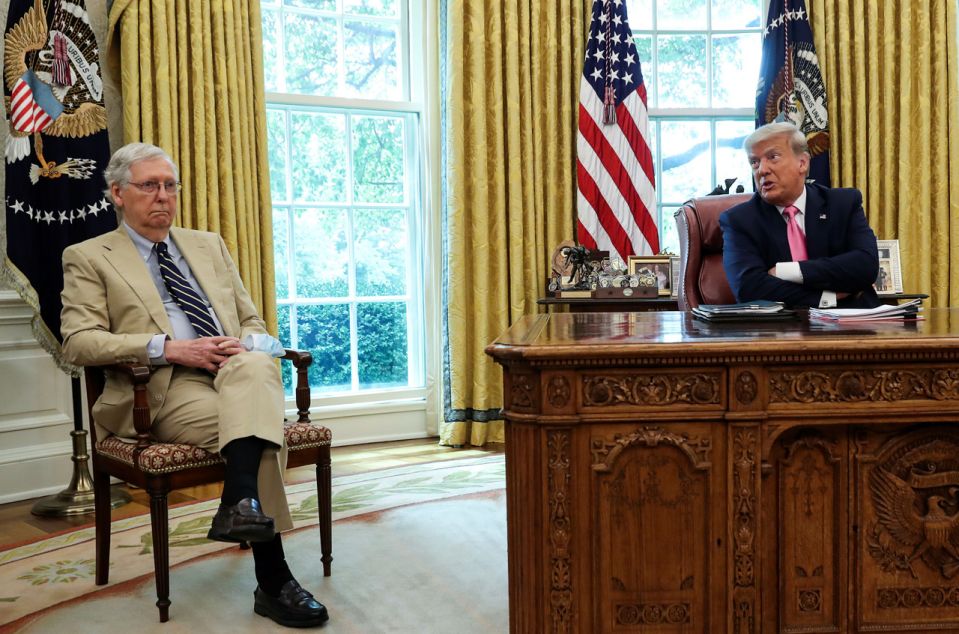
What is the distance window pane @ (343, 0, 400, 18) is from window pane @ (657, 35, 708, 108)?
1.53 m

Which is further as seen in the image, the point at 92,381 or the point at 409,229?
the point at 409,229

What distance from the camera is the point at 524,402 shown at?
68.3 inches

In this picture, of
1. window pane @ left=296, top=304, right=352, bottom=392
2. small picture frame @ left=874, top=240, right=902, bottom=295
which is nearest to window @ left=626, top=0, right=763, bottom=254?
small picture frame @ left=874, top=240, right=902, bottom=295

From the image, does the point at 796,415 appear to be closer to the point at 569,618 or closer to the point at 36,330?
the point at 569,618

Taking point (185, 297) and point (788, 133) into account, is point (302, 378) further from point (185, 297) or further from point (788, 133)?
point (788, 133)

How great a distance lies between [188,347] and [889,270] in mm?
3510

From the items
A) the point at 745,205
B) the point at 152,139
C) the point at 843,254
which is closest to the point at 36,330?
the point at 152,139

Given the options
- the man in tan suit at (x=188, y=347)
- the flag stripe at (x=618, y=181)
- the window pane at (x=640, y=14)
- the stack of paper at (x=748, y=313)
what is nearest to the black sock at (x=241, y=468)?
the man in tan suit at (x=188, y=347)

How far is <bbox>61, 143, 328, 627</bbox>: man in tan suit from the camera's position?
2.19 meters

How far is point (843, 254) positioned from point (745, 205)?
36 cm

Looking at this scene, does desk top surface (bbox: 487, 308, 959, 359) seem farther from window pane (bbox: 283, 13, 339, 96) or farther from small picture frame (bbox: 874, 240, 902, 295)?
window pane (bbox: 283, 13, 339, 96)

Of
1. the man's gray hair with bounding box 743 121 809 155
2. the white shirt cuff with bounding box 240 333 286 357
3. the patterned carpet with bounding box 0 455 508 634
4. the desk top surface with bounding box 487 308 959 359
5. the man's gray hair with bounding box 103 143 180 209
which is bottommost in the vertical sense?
the patterned carpet with bounding box 0 455 508 634

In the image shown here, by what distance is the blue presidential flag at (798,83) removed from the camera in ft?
15.0

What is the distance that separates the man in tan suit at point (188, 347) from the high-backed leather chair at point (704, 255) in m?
1.56
